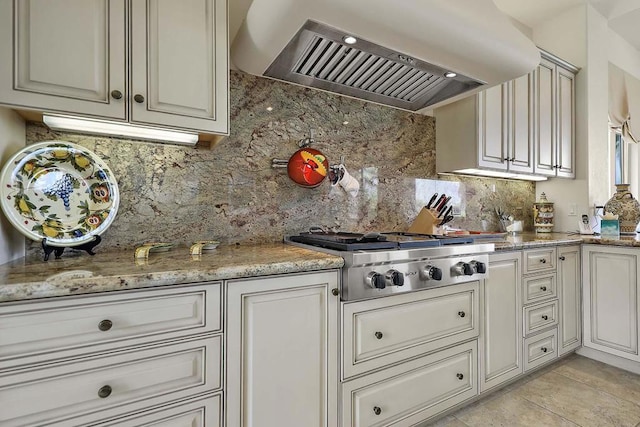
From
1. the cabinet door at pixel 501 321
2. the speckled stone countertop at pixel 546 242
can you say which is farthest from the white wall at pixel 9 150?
the speckled stone countertop at pixel 546 242

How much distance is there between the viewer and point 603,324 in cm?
231

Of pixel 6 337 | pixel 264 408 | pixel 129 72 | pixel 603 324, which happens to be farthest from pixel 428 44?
pixel 603 324

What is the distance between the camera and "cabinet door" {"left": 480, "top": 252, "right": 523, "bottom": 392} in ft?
5.82

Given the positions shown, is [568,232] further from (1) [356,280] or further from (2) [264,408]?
(2) [264,408]

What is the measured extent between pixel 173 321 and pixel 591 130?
3.72 metres

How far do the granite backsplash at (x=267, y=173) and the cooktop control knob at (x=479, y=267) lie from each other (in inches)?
27.1

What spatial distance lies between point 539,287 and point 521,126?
1277 mm

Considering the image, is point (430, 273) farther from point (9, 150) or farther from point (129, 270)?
point (9, 150)

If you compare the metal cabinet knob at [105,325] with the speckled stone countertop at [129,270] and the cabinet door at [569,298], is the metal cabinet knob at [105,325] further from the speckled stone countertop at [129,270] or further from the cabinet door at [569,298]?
the cabinet door at [569,298]

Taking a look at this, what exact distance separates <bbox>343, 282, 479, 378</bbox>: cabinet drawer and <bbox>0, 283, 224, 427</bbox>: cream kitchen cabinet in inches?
21.6

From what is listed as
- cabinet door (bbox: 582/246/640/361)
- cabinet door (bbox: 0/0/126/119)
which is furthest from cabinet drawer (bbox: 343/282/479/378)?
cabinet door (bbox: 582/246/640/361)

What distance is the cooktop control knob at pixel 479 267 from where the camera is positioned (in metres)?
1.62

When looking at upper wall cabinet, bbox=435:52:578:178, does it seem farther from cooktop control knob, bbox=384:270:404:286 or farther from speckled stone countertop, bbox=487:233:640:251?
cooktop control knob, bbox=384:270:404:286

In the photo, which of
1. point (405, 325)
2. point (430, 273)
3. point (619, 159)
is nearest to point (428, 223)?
point (430, 273)
